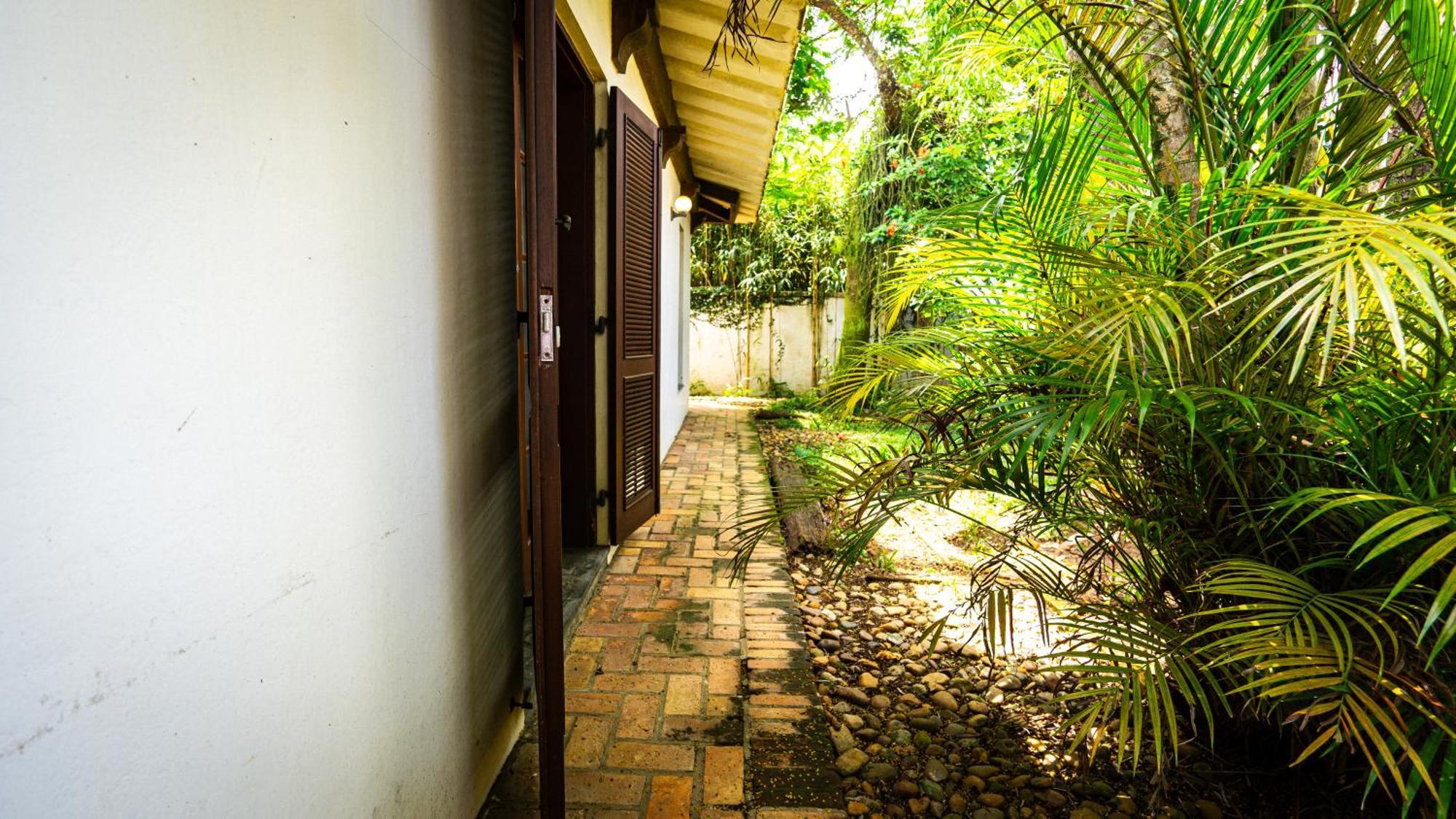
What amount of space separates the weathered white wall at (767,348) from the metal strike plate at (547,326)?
1020cm

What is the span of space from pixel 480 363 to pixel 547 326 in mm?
228

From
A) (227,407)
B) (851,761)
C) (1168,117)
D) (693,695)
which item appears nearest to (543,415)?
(227,407)

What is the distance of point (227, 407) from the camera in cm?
83

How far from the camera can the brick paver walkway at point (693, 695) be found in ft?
5.99

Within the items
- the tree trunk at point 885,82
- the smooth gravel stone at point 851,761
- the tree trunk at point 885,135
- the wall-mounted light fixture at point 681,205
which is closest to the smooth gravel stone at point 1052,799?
the smooth gravel stone at point 851,761

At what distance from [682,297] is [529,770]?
638 cm

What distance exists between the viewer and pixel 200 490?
0.78m

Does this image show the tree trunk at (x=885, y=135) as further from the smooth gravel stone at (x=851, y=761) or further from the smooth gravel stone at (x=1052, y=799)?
the smooth gravel stone at (x=1052, y=799)

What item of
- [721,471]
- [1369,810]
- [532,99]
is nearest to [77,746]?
[532,99]

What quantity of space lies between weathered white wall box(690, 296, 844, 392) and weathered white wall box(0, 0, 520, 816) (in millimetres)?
10404

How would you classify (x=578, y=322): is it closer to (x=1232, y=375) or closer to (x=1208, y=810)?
(x=1232, y=375)

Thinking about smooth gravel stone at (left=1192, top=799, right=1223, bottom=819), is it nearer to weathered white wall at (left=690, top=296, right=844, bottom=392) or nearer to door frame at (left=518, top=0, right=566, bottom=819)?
door frame at (left=518, top=0, right=566, bottom=819)

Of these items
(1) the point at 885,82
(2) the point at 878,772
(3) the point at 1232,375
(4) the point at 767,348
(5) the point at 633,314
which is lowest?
(2) the point at 878,772

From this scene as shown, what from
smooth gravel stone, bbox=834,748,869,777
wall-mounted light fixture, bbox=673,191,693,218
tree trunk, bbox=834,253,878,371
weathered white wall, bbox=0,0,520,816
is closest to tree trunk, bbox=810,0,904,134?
tree trunk, bbox=834,253,878,371
